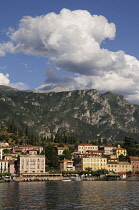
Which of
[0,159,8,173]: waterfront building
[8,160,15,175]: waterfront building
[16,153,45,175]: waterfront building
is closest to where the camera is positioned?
[0,159,8,173]: waterfront building

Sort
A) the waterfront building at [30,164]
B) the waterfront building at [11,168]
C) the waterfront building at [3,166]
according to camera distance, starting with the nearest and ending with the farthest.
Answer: the waterfront building at [3,166] → the waterfront building at [30,164] → the waterfront building at [11,168]

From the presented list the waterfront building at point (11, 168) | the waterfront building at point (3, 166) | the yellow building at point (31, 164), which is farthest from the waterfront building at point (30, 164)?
the waterfront building at point (3, 166)

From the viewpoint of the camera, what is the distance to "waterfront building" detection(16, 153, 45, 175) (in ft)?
605

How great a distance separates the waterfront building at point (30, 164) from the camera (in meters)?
184

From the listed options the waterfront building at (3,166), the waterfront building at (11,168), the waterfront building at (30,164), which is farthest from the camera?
the waterfront building at (11,168)

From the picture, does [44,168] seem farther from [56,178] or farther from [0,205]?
[0,205]

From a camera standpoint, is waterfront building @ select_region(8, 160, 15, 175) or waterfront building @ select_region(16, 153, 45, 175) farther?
waterfront building @ select_region(8, 160, 15, 175)

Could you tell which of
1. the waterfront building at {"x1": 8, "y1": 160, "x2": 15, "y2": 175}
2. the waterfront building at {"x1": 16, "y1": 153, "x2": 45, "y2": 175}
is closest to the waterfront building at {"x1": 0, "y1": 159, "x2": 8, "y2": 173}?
the waterfront building at {"x1": 8, "y1": 160, "x2": 15, "y2": 175}

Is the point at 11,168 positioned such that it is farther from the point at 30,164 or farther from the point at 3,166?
the point at 30,164

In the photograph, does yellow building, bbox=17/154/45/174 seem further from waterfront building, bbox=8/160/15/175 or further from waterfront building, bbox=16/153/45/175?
waterfront building, bbox=8/160/15/175

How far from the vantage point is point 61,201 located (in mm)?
75438

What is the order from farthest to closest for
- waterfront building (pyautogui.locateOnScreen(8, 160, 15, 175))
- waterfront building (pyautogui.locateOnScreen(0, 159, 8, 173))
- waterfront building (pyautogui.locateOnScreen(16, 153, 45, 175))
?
waterfront building (pyautogui.locateOnScreen(8, 160, 15, 175)), waterfront building (pyautogui.locateOnScreen(16, 153, 45, 175)), waterfront building (pyautogui.locateOnScreen(0, 159, 8, 173))

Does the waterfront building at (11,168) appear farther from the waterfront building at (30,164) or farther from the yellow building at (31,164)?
the yellow building at (31,164)

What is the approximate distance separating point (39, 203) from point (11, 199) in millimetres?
9014
